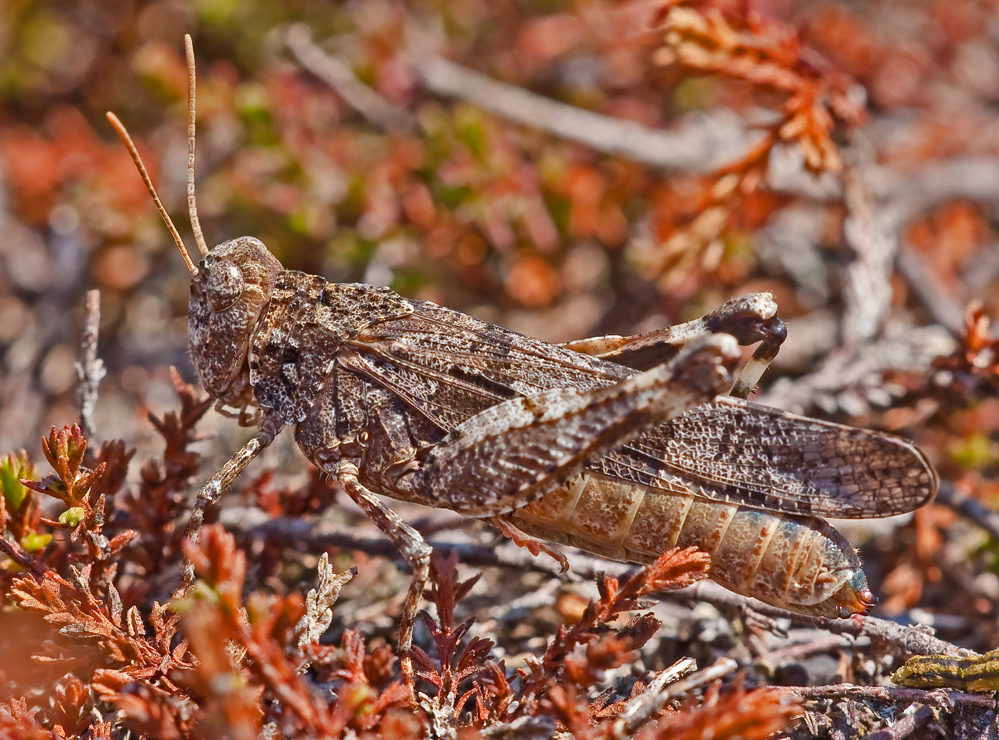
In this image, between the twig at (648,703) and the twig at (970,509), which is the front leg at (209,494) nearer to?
the twig at (648,703)

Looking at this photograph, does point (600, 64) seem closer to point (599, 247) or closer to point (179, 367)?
point (599, 247)

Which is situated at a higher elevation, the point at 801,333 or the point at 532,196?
the point at 532,196

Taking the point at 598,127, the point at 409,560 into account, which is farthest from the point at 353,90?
the point at 409,560

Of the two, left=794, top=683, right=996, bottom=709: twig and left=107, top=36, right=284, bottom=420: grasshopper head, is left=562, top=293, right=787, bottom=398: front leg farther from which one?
left=107, top=36, right=284, bottom=420: grasshopper head

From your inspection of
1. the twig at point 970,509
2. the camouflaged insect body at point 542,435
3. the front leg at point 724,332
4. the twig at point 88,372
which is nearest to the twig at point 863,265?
the twig at point 970,509

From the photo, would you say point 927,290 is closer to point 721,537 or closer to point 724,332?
point 724,332

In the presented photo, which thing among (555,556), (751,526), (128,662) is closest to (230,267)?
(128,662)

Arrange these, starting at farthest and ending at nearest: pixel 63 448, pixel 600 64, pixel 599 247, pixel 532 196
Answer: pixel 600 64
pixel 599 247
pixel 532 196
pixel 63 448

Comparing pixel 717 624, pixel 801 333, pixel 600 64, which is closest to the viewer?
pixel 717 624
